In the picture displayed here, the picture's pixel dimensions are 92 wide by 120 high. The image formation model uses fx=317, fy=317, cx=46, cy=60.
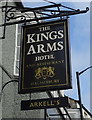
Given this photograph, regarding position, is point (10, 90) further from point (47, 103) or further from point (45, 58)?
point (47, 103)

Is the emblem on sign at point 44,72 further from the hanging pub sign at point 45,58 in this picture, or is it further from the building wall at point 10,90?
the building wall at point 10,90

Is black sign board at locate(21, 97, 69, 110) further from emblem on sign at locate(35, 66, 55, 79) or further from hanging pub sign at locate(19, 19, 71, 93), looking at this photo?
emblem on sign at locate(35, 66, 55, 79)

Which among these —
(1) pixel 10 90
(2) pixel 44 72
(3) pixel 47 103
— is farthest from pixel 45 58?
(1) pixel 10 90

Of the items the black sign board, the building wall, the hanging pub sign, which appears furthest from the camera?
the building wall

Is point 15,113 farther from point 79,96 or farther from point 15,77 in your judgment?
A: point 79,96

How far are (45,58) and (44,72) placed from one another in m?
0.37

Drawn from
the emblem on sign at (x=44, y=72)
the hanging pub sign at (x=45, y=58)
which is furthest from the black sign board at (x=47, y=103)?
the emblem on sign at (x=44, y=72)

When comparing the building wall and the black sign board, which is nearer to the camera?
the black sign board

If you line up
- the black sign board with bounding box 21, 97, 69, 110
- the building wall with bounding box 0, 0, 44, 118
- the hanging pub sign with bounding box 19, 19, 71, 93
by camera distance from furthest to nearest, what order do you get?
1. the building wall with bounding box 0, 0, 44, 118
2. the hanging pub sign with bounding box 19, 19, 71, 93
3. the black sign board with bounding box 21, 97, 69, 110

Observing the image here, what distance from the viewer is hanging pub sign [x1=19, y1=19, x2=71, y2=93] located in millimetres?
7199

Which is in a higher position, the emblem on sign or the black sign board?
the emblem on sign

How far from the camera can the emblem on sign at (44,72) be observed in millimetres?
7293

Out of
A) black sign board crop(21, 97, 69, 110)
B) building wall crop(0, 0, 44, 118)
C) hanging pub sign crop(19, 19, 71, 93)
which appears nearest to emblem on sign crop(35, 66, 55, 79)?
hanging pub sign crop(19, 19, 71, 93)

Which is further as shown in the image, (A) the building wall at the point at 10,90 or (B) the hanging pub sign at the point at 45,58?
(A) the building wall at the point at 10,90
